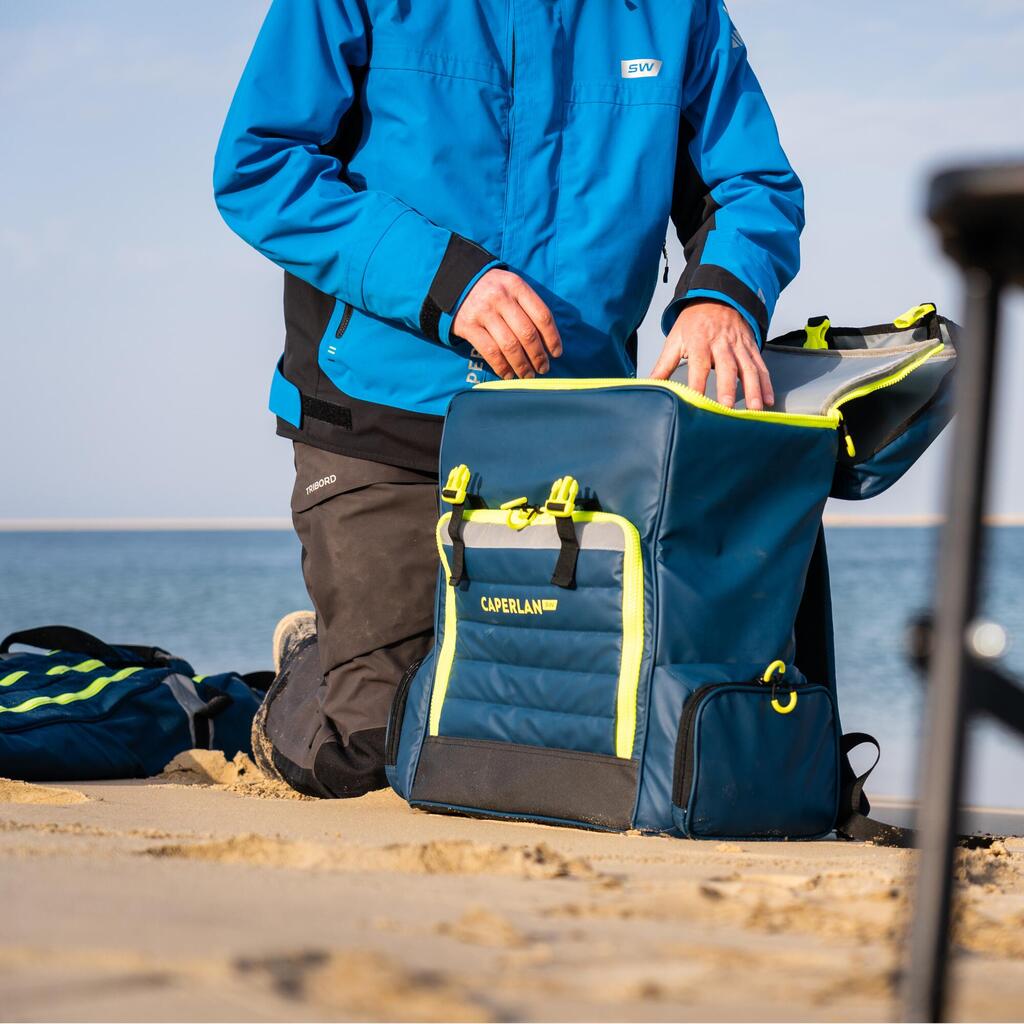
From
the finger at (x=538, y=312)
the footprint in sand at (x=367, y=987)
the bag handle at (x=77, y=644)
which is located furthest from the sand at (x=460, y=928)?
the bag handle at (x=77, y=644)

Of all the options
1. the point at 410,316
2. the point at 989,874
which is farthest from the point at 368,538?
the point at 989,874

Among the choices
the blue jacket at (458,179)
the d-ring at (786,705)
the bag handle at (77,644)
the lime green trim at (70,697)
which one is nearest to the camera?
the d-ring at (786,705)

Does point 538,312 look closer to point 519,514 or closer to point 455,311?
point 455,311

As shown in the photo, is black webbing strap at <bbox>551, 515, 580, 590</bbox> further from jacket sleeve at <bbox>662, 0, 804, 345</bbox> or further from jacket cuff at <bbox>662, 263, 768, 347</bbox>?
jacket sleeve at <bbox>662, 0, 804, 345</bbox>

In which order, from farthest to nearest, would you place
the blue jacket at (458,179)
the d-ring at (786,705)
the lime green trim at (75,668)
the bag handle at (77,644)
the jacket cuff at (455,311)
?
the bag handle at (77,644), the lime green trim at (75,668), the blue jacket at (458,179), the jacket cuff at (455,311), the d-ring at (786,705)

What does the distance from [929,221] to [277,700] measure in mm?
2111

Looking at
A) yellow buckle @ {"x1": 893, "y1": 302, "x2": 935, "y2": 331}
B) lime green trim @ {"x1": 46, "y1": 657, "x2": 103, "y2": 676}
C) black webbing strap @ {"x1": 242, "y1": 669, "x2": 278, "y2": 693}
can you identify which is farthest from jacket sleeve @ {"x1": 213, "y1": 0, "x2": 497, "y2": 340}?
black webbing strap @ {"x1": 242, "y1": 669, "x2": 278, "y2": 693}

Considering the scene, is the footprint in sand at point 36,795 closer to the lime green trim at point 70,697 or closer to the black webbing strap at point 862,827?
the lime green trim at point 70,697

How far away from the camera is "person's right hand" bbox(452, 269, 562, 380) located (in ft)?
7.18

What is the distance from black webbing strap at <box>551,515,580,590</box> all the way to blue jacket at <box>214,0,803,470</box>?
48cm

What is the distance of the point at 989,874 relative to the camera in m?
1.64

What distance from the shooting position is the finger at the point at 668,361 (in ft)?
7.38

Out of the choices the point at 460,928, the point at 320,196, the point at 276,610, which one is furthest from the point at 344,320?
the point at 276,610

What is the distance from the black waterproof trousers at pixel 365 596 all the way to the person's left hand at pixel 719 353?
0.55 m
